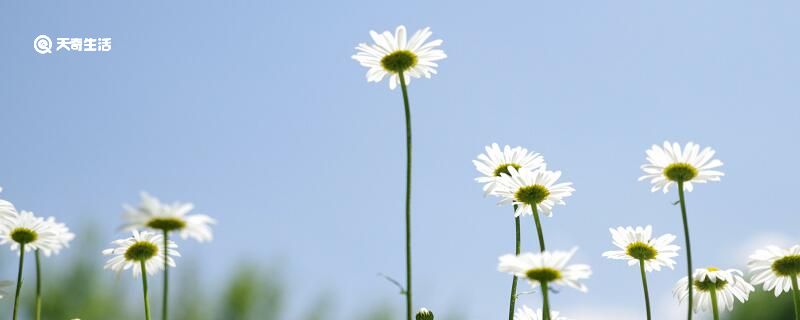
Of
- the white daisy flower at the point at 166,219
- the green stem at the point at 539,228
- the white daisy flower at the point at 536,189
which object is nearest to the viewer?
the white daisy flower at the point at 166,219

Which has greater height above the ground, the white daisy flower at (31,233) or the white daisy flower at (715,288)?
the white daisy flower at (31,233)

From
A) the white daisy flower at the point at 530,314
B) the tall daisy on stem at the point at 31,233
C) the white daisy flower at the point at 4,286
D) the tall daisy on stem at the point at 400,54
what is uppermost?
the tall daisy on stem at the point at 400,54

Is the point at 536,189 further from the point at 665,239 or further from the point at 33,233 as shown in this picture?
the point at 33,233

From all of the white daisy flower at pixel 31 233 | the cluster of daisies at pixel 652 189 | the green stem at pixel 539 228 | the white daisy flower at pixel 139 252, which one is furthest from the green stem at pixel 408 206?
the white daisy flower at pixel 31 233

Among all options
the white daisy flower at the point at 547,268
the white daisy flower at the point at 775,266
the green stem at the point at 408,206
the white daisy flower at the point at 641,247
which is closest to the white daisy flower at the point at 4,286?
the green stem at the point at 408,206

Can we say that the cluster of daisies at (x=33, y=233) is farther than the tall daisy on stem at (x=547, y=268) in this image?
Yes

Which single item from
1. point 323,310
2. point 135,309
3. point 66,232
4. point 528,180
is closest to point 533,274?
point 528,180

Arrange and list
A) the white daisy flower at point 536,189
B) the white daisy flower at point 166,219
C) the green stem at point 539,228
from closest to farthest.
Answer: the white daisy flower at point 166,219 → the green stem at point 539,228 → the white daisy flower at point 536,189

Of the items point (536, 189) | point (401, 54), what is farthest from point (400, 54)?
point (536, 189)

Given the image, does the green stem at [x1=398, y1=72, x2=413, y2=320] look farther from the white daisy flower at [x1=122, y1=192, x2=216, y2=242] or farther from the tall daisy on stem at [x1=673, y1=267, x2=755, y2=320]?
the tall daisy on stem at [x1=673, y1=267, x2=755, y2=320]

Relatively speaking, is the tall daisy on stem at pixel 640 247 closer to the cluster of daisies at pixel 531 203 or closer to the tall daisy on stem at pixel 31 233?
the cluster of daisies at pixel 531 203
